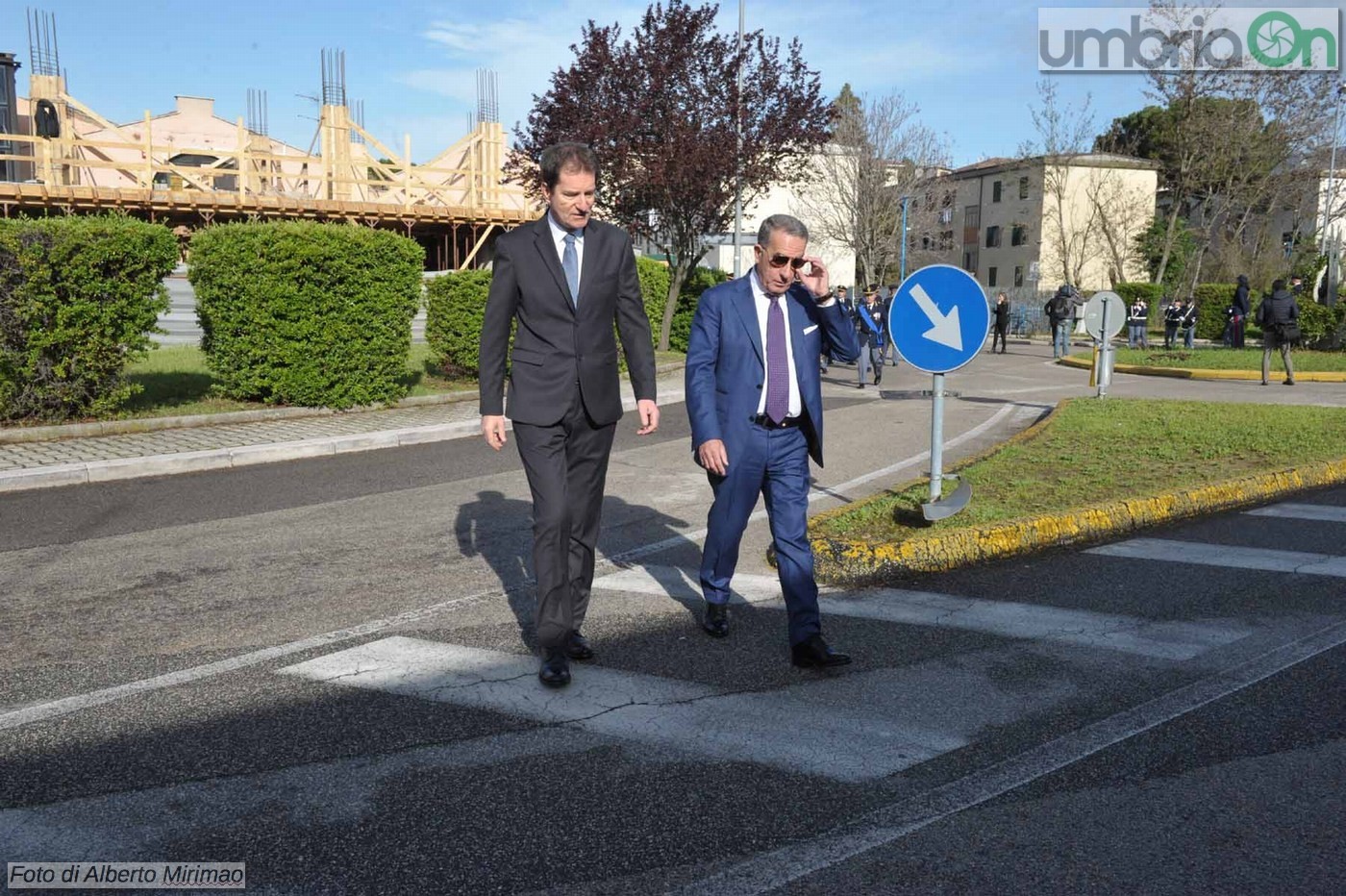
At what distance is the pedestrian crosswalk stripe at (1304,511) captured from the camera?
7.55 m

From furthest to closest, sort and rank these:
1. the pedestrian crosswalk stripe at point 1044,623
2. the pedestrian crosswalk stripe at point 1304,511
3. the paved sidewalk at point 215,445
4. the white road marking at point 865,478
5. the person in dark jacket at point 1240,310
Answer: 1. the person in dark jacket at point 1240,310
2. the paved sidewalk at point 215,445
3. the pedestrian crosswalk stripe at point 1304,511
4. the white road marking at point 865,478
5. the pedestrian crosswalk stripe at point 1044,623

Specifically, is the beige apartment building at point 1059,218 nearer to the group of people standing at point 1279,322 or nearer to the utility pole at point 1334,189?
→ the utility pole at point 1334,189

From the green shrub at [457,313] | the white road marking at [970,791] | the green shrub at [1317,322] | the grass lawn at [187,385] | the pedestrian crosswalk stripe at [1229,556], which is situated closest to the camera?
the white road marking at [970,791]

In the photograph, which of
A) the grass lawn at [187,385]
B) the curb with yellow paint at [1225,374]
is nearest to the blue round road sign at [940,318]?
the grass lawn at [187,385]

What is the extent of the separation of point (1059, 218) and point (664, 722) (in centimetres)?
6019

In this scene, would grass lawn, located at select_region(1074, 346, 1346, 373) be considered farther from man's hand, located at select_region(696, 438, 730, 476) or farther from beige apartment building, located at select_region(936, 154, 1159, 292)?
beige apartment building, located at select_region(936, 154, 1159, 292)

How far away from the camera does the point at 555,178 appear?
4242 mm

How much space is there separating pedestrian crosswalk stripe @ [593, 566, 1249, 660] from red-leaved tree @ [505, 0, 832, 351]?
1606cm

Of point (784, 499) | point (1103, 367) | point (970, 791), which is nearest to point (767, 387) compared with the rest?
point (784, 499)

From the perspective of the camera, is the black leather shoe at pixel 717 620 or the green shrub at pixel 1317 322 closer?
the black leather shoe at pixel 717 620

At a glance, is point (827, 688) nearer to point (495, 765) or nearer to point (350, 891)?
point (495, 765)

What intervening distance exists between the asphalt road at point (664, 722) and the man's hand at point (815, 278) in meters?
1.53

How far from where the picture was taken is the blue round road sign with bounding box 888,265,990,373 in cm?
689

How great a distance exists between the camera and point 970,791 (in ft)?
10.8
